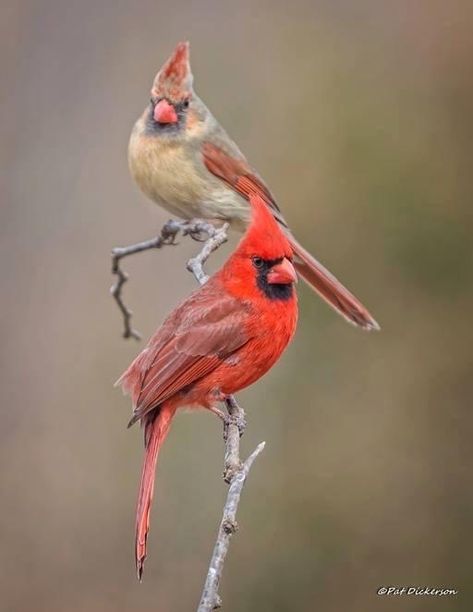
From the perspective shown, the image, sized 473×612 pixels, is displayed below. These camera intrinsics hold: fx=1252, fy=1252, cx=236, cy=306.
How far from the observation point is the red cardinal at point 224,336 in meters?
3.47

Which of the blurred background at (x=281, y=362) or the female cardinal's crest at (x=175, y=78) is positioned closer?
the female cardinal's crest at (x=175, y=78)

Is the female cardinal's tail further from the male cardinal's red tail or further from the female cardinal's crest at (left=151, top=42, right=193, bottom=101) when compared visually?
the male cardinal's red tail

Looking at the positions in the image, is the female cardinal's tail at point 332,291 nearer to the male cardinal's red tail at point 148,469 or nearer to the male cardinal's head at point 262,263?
the male cardinal's head at point 262,263

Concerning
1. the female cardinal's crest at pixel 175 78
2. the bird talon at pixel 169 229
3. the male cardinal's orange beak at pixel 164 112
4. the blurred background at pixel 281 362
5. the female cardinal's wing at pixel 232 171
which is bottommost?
the blurred background at pixel 281 362

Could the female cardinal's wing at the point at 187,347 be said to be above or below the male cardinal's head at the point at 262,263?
below

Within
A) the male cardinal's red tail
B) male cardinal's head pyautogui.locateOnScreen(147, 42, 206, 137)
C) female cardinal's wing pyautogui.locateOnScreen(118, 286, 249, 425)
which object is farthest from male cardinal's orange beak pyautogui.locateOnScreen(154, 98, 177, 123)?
the male cardinal's red tail

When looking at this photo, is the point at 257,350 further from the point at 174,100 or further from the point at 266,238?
the point at 174,100

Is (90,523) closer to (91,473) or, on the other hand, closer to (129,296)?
(91,473)

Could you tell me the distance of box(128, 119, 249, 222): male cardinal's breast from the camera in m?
4.55

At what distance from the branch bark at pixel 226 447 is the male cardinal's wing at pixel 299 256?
0.94 ft

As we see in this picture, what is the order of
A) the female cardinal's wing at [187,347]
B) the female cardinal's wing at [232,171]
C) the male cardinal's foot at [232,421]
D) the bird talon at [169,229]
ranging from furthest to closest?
1. the female cardinal's wing at [232,171]
2. the bird talon at [169,229]
3. the female cardinal's wing at [187,347]
4. the male cardinal's foot at [232,421]

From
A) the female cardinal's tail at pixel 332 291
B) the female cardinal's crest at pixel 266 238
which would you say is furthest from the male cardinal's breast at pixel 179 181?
the female cardinal's crest at pixel 266 238

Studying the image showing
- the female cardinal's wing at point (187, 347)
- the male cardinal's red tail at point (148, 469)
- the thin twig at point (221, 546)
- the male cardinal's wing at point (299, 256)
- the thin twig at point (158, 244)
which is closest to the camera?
the thin twig at point (221, 546)

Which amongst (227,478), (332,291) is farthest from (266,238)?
(332,291)
